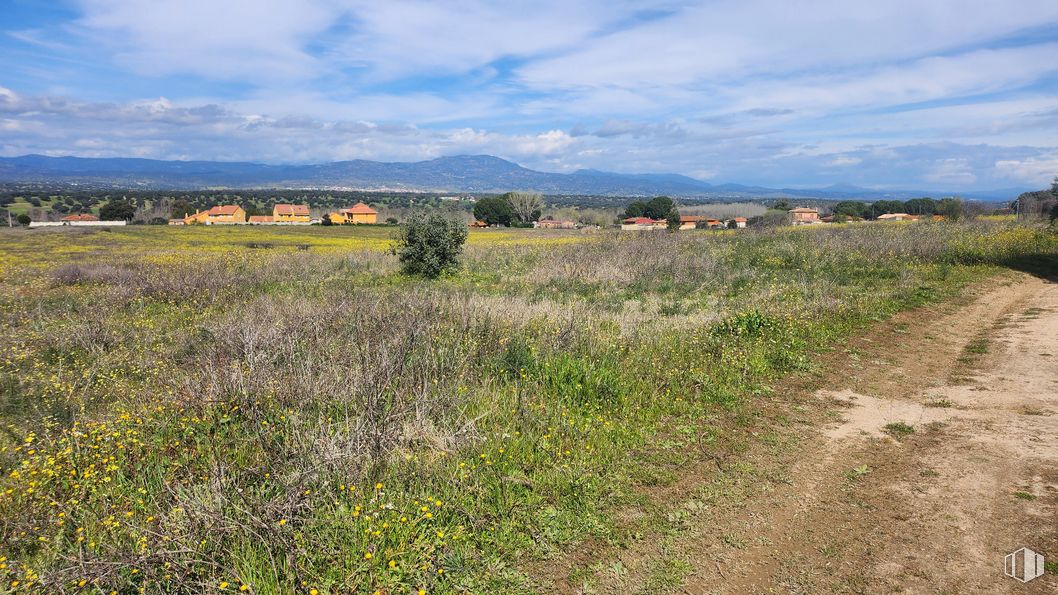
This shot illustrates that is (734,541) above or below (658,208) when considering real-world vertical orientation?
below

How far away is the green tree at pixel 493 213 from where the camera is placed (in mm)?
81256

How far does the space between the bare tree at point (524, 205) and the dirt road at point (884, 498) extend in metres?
77.6

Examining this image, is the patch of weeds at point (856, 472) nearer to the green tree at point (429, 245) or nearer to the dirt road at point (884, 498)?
the dirt road at point (884, 498)

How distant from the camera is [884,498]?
4551 mm

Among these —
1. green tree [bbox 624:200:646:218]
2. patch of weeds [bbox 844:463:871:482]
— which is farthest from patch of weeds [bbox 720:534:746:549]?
green tree [bbox 624:200:646:218]

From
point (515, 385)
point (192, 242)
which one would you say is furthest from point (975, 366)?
point (192, 242)

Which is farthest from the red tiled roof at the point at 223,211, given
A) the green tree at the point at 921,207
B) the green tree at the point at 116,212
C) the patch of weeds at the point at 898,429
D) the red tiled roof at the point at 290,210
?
the green tree at the point at 921,207

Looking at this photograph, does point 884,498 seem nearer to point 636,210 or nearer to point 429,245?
point 429,245

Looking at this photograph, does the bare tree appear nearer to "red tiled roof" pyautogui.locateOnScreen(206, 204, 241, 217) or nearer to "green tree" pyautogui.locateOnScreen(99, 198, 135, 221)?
"red tiled roof" pyautogui.locateOnScreen(206, 204, 241, 217)

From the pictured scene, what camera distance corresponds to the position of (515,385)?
21.7 feet

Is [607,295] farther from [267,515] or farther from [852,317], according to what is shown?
[267,515]

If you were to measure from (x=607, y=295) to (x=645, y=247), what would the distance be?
923 cm

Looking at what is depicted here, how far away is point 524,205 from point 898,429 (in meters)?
82.7

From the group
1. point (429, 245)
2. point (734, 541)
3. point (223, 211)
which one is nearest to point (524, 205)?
point (223, 211)
